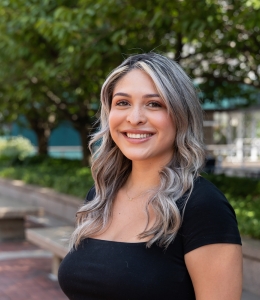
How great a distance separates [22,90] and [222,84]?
4.06 meters

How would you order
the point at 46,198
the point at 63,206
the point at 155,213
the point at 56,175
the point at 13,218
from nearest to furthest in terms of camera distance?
the point at 155,213
the point at 13,218
the point at 63,206
the point at 46,198
the point at 56,175

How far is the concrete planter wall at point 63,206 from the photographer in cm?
549

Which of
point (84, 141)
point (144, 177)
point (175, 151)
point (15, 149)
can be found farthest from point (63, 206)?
point (15, 149)

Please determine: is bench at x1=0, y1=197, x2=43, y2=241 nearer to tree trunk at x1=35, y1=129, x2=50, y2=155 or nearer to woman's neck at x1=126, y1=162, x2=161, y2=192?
woman's neck at x1=126, y1=162, x2=161, y2=192

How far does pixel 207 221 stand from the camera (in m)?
1.88

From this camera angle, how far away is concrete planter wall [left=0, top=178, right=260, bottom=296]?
5.49m

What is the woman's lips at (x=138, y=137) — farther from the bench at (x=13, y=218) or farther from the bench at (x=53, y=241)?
the bench at (x=13, y=218)

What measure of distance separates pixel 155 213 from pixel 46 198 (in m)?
10.3

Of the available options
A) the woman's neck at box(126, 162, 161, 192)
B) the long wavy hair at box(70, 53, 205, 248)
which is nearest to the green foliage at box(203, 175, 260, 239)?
the woman's neck at box(126, 162, 161, 192)

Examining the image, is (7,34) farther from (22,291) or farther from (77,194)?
(22,291)

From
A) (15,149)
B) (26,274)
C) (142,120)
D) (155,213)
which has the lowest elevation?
(15,149)

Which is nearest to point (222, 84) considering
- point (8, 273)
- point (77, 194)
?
point (77, 194)

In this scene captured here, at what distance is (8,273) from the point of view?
23.4ft

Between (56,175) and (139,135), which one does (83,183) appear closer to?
(56,175)
